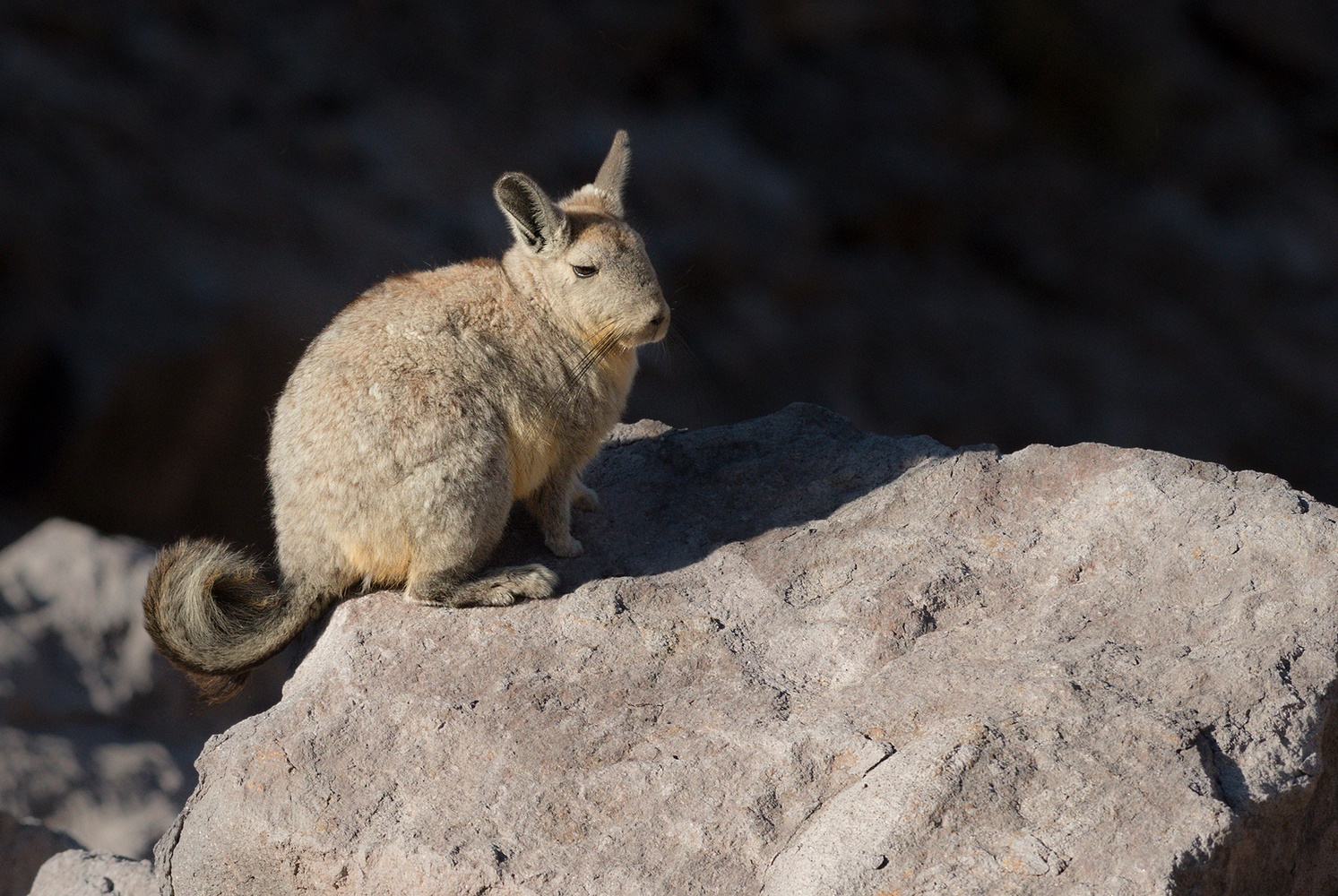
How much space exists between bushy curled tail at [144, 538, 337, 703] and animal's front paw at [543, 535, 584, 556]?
1018mm

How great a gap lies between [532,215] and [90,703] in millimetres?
4475

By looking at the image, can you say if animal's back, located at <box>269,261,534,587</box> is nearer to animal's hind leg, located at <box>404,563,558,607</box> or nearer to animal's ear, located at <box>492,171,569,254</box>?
animal's hind leg, located at <box>404,563,558,607</box>

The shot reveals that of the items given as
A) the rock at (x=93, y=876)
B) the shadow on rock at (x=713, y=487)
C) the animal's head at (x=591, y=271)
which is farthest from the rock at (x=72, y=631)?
the animal's head at (x=591, y=271)

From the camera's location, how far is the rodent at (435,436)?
5.72 metres

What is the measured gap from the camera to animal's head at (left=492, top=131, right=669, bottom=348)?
20.5ft

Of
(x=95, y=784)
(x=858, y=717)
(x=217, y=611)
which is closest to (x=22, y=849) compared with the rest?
(x=95, y=784)

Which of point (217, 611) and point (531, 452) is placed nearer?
point (217, 611)

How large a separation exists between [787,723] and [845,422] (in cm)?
267

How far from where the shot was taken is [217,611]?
231 inches

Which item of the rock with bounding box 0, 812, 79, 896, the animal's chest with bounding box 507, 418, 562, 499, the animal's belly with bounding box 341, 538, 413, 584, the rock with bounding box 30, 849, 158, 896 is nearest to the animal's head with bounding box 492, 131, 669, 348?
the animal's chest with bounding box 507, 418, 562, 499

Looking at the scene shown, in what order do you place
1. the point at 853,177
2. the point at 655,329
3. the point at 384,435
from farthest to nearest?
the point at 853,177
the point at 655,329
the point at 384,435

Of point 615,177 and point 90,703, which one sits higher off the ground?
point 615,177

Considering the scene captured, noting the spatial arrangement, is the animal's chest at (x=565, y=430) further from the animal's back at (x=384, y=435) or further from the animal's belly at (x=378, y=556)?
the animal's belly at (x=378, y=556)

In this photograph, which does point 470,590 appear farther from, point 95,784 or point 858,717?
point 95,784
